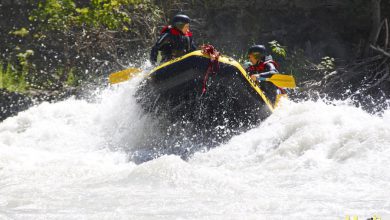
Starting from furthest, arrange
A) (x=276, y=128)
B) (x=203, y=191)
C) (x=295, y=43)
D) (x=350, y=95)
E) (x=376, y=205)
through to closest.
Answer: (x=295, y=43) → (x=350, y=95) → (x=276, y=128) → (x=203, y=191) → (x=376, y=205)

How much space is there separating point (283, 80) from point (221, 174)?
2552 millimetres

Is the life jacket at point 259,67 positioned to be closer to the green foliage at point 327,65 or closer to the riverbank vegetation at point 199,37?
the riverbank vegetation at point 199,37

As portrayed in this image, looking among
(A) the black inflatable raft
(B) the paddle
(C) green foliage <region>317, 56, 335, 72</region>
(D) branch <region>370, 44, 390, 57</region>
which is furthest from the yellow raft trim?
(D) branch <region>370, 44, 390, 57</region>

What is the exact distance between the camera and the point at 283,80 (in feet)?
23.4

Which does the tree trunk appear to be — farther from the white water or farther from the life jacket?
the white water

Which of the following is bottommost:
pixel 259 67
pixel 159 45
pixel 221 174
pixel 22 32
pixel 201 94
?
pixel 221 174

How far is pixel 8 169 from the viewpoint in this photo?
5262 mm

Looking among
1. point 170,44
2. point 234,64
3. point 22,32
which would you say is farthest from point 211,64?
point 22,32

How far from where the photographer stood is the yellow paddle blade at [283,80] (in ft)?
23.4

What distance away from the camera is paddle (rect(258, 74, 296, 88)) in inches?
280

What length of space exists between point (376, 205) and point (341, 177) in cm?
66

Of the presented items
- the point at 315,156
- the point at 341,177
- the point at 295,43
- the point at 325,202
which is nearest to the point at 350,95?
the point at 295,43

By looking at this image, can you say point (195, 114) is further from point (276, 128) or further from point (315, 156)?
point (315, 156)

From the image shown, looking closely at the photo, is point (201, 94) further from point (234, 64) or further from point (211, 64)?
point (234, 64)
